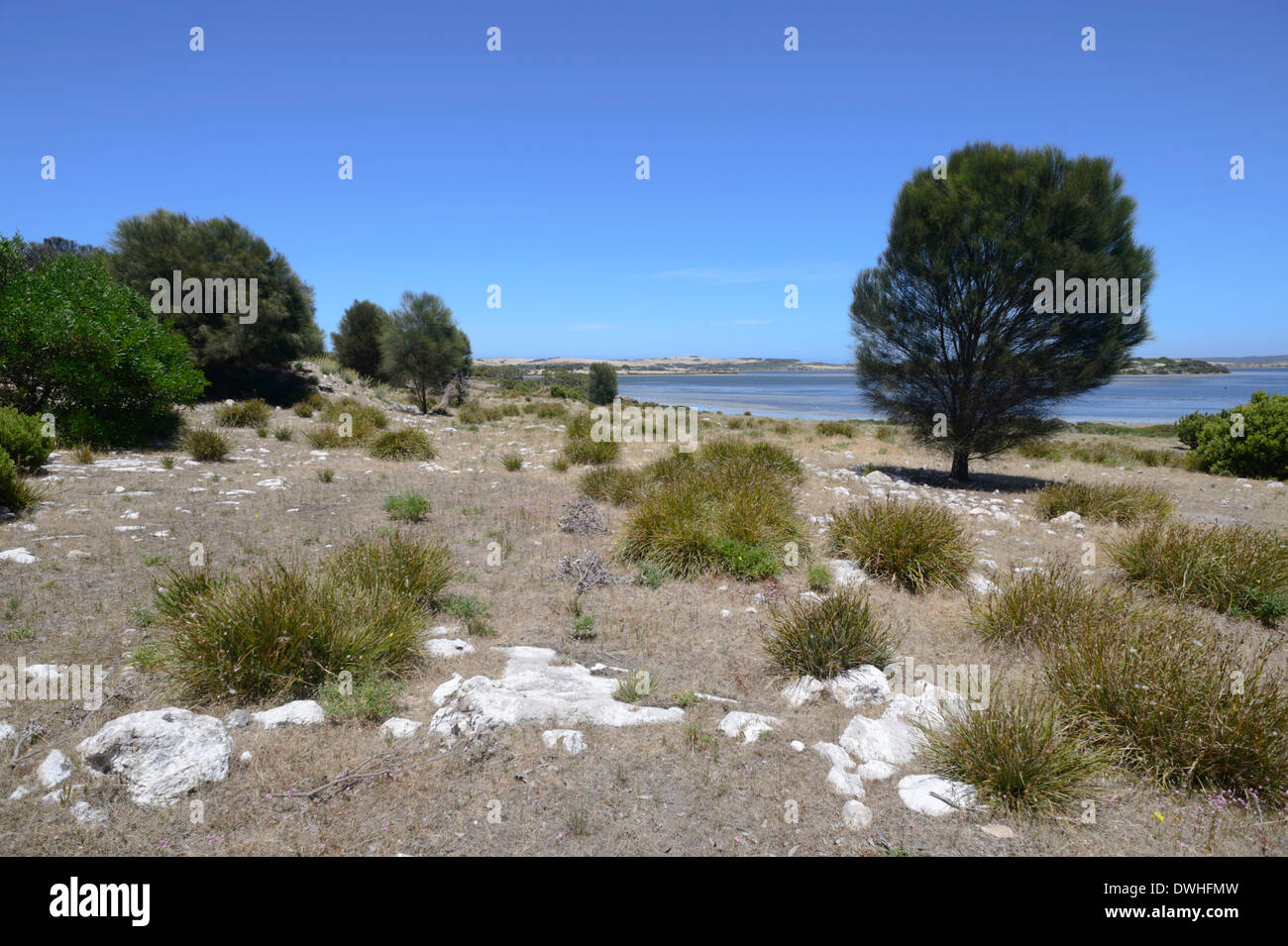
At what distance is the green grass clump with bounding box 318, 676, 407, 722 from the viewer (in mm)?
4117

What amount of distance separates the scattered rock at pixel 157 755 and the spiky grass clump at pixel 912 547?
645 centimetres

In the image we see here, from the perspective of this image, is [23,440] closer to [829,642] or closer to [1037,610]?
[829,642]

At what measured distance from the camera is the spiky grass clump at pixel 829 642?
16.2 feet

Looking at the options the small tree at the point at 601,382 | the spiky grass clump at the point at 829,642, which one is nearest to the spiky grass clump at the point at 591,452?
the spiky grass clump at the point at 829,642

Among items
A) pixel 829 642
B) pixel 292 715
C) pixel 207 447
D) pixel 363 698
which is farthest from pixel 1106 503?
pixel 207 447

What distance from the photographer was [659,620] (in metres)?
6.20

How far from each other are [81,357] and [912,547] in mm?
15538

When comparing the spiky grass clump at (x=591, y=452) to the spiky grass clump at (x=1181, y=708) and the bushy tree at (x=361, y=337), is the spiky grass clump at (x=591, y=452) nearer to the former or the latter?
the spiky grass clump at (x=1181, y=708)

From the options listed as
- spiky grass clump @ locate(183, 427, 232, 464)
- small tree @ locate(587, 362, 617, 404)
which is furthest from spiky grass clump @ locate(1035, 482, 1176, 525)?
small tree @ locate(587, 362, 617, 404)

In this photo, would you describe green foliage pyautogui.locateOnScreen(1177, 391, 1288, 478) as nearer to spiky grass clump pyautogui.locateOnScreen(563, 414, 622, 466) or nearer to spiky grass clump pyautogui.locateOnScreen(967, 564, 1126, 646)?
spiky grass clump pyautogui.locateOnScreen(967, 564, 1126, 646)

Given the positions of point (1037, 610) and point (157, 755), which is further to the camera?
point (1037, 610)

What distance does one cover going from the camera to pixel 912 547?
7.21 m

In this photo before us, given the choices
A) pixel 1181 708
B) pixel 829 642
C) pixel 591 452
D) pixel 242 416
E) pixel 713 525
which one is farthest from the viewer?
pixel 242 416
